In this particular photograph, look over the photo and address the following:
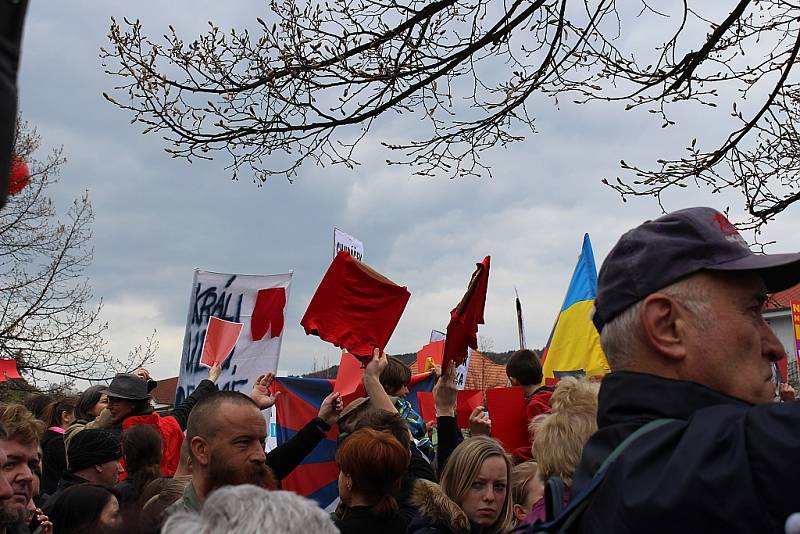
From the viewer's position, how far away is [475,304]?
6.37m

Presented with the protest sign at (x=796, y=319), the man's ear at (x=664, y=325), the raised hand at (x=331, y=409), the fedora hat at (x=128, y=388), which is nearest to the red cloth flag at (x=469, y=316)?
the raised hand at (x=331, y=409)

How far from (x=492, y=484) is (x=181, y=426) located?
2737mm

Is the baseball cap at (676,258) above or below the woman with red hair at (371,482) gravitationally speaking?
above

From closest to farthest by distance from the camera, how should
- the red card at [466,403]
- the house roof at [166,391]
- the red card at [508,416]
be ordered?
the red card at [508,416] → the red card at [466,403] → the house roof at [166,391]

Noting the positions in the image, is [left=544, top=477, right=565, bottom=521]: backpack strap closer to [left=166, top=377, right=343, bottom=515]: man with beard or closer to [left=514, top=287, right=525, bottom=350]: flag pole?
[left=166, top=377, right=343, bottom=515]: man with beard

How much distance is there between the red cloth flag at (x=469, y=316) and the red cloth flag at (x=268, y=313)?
2.22 metres

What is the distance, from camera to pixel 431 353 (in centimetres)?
1038

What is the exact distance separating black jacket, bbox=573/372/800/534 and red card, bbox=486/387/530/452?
4235 mm

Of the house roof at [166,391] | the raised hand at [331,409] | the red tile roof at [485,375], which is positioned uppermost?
the house roof at [166,391]

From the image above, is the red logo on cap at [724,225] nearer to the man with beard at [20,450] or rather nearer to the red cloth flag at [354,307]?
the man with beard at [20,450]

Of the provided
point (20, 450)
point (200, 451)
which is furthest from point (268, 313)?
point (200, 451)

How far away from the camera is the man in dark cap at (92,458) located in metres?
4.94

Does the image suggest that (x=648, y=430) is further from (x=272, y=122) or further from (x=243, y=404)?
(x=272, y=122)

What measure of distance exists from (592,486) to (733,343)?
1.27 ft
